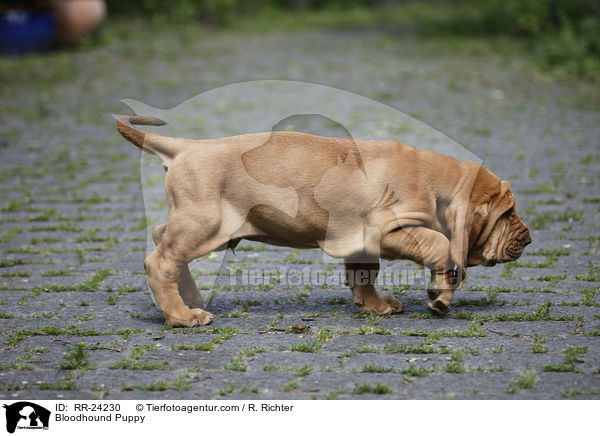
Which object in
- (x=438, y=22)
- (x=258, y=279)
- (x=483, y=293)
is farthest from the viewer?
(x=438, y=22)

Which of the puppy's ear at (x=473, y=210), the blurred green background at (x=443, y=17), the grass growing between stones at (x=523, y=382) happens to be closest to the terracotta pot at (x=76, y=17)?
the blurred green background at (x=443, y=17)

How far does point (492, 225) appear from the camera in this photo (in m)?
4.50

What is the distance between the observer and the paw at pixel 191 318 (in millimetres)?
4418

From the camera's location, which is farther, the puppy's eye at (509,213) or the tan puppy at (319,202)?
the puppy's eye at (509,213)

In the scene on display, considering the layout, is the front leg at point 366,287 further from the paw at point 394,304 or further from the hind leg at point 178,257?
the hind leg at point 178,257

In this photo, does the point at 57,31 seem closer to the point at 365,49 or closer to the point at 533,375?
the point at 365,49

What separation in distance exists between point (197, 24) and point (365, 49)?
635 centimetres

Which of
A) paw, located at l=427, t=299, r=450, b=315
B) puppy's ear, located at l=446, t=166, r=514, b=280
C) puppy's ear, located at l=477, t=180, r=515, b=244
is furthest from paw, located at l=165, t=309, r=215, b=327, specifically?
puppy's ear, located at l=477, t=180, r=515, b=244

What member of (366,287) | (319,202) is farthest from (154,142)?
(366,287)

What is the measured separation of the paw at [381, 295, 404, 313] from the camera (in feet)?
15.3

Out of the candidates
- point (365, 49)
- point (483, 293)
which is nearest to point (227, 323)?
point (483, 293)

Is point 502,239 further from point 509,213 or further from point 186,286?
point 186,286

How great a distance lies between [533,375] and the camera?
3600mm
